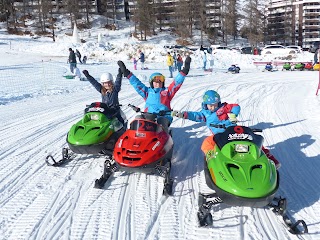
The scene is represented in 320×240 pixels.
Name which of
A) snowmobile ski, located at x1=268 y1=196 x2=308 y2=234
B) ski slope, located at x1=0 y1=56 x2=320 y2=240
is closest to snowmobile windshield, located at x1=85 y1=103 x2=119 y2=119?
ski slope, located at x1=0 y1=56 x2=320 y2=240

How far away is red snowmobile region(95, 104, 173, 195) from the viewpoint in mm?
4578

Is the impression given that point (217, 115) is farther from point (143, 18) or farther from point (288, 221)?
point (143, 18)

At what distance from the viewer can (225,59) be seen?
3481 cm

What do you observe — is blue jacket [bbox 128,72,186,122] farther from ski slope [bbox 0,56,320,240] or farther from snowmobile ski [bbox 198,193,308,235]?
snowmobile ski [bbox 198,193,308,235]

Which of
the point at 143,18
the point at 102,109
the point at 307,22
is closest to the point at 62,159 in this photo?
the point at 102,109

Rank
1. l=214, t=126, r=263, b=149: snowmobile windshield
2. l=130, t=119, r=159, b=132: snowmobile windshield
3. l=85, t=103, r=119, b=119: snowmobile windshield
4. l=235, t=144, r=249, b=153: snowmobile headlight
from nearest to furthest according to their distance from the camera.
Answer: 1. l=235, t=144, r=249, b=153: snowmobile headlight
2. l=214, t=126, r=263, b=149: snowmobile windshield
3. l=130, t=119, r=159, b=132: snowmobile windshield
4. l=85, t=103, r=119, b=119: snowmobile windshield

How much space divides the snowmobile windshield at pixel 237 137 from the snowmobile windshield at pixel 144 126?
→ 995 millimetres

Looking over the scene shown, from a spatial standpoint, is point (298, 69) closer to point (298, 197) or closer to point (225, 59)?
point (225, 59)

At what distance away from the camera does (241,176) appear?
381 cm

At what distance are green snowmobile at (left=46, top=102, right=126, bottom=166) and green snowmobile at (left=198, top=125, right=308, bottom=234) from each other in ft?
6.11

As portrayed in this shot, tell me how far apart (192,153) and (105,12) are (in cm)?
6304

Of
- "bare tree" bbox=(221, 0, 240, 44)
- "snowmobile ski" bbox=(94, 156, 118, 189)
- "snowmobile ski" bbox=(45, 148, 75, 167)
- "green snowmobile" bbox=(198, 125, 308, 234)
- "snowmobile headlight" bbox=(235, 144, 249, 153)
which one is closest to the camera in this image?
"green snowmobile" bbox=(198, 125, 308, 234)

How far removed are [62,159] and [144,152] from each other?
1861 millimetres

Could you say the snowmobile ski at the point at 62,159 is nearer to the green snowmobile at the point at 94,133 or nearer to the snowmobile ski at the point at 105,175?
the green snowmobile at the point at 94,133
